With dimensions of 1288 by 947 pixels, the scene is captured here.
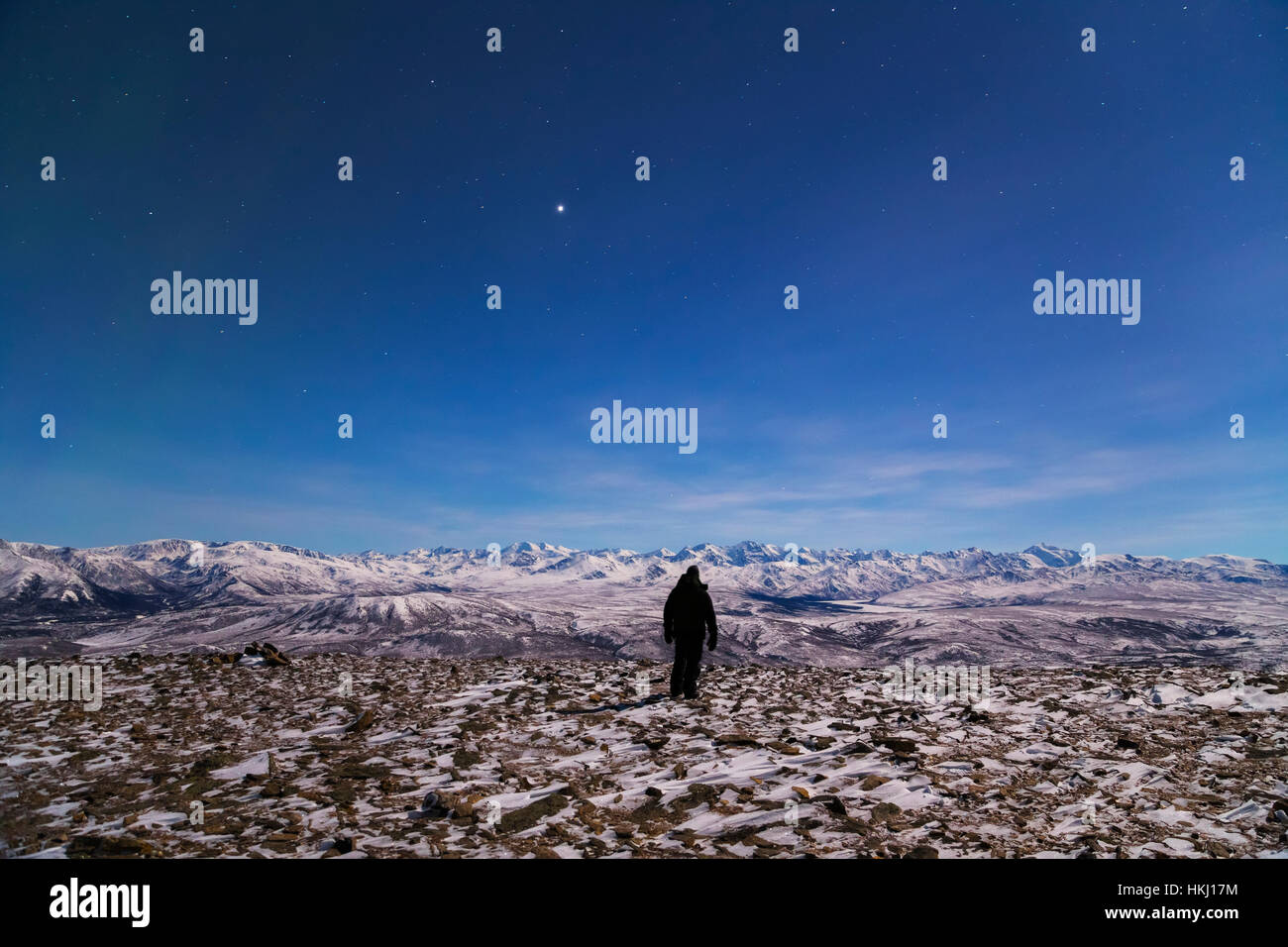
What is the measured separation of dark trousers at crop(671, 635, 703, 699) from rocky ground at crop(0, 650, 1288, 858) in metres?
0.59

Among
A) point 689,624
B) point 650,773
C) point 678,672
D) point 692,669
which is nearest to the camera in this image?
point 650,773

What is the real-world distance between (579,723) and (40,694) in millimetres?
16410

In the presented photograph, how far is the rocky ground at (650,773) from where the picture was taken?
6422 mm

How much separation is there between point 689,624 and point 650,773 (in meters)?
5.44

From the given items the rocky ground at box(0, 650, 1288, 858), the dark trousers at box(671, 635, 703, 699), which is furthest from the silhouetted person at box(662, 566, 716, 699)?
the rocky ground at box(0, 650, 1288, 858)

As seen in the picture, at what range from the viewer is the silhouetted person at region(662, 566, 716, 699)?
45.9ft

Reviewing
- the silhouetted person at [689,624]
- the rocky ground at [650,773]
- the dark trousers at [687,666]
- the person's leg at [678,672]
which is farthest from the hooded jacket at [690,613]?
the rocky ground at [650,773]

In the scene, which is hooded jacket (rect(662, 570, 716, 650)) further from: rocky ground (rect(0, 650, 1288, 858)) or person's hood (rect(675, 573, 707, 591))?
rocky ground (rect(0, 650, 1288, 858))

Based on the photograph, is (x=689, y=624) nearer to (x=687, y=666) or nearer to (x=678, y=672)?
(x=687, y=666)

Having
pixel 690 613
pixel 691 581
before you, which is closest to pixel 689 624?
pixel 690 613

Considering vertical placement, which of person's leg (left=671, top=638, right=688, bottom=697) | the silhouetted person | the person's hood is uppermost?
the person's hood

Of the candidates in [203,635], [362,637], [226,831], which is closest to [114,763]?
[226,831]

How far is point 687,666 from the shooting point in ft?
47.1
